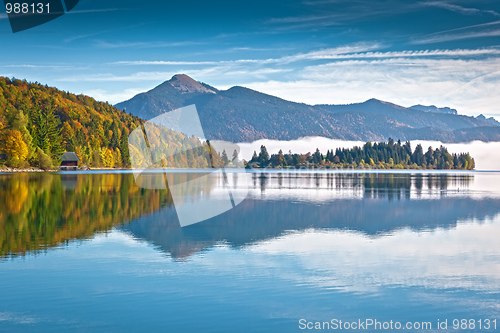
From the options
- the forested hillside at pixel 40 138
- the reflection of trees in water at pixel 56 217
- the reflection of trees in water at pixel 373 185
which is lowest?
the reflection of trees in water at pixel 373 185

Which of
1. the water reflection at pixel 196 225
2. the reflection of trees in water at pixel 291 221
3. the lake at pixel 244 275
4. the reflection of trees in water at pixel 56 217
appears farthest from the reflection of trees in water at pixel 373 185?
the lake at pixel 244 275

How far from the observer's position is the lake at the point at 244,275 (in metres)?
12.1

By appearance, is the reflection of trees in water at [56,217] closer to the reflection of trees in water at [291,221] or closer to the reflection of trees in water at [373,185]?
the reflection of trees in water at [291,221]

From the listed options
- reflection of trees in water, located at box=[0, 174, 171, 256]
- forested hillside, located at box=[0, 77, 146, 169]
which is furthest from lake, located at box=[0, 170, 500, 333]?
forested hillside, located at box=[0, 77, 146, 169]

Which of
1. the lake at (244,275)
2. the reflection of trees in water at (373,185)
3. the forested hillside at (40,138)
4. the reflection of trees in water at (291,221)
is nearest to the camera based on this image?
the lake at (244,275)

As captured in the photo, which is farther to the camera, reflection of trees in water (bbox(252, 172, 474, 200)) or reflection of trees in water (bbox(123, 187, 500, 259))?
reflection of trees in water (bbox(252, 172, 474, 200))

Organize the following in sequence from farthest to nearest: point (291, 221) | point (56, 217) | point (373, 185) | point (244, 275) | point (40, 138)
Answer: point (40, 138) < point (373, 185) < point (291, 221) < point (56, 217) < point (244, 275)

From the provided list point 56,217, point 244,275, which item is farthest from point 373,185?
point 244,275

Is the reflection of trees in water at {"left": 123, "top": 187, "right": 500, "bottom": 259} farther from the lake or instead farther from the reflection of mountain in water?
the lake

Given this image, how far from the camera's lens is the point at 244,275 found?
16359 mm

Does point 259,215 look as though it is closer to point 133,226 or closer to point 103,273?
point 133,226

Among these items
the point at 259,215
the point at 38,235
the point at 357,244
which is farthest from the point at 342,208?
the point at 38,235

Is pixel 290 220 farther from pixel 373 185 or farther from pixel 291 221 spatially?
pixel 373 185

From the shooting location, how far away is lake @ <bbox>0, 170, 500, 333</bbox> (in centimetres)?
1209
